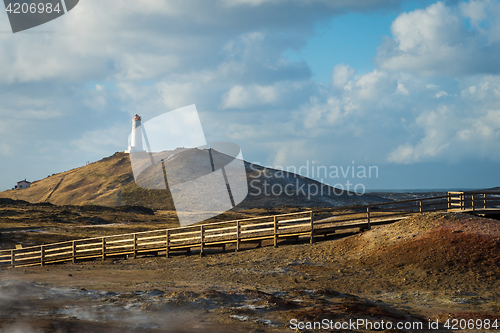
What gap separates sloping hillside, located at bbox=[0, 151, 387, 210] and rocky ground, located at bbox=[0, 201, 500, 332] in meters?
65.8

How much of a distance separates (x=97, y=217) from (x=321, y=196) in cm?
5569

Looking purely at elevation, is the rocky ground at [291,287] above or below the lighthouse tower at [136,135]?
below

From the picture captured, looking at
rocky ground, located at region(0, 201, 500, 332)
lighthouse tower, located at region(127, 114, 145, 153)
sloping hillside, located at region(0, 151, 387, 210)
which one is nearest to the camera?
rocky ground, located at region(0, 201, 500, 332)

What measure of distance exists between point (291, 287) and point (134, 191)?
84473mm

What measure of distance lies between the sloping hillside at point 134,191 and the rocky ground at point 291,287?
65831 millimetres

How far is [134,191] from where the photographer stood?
93.2 m

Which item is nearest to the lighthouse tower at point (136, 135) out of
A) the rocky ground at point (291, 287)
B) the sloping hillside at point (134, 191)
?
the sloping hillside at point (134, 191)

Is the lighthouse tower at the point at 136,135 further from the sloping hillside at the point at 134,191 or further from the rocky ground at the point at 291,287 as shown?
the rocky ground at the point at 291,287

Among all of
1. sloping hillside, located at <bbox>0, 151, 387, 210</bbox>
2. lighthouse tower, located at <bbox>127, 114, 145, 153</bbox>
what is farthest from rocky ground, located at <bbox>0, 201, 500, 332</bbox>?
lighthouse tower, located at <bbox>127, 114, 145, 153</bbox>

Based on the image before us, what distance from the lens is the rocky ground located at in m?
9.04

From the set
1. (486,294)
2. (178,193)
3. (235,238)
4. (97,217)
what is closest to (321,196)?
(178,193)

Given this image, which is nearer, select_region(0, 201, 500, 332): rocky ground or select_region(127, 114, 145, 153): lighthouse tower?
select_region(0, 201, 500, 332): rocky ground

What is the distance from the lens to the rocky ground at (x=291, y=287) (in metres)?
9.04

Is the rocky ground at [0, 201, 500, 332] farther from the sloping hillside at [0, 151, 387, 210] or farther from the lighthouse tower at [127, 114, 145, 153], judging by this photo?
the lighthouse tower at [127, 114, 145, 153]
